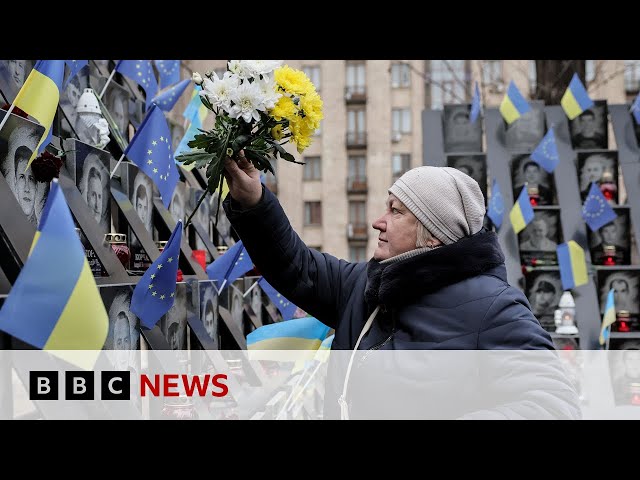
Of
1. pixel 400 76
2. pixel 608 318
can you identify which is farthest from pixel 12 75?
pixel 400 76

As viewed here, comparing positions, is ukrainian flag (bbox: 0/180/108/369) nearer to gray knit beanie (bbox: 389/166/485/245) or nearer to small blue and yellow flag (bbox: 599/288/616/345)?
gray knit beanie (bbox: 389/166/485/245)

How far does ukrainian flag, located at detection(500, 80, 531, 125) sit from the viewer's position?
8.09m

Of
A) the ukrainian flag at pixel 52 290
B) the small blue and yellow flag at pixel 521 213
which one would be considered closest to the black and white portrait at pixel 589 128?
the small blue and yellow flag at pixel 521 213

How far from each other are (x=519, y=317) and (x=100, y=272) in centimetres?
170

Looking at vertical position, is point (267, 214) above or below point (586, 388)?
above

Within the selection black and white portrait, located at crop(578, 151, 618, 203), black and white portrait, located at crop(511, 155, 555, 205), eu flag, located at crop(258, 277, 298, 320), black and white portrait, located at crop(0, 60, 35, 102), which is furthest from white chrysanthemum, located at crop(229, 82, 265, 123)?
black and white portrait, located at crop(578, 151, 618, 203)

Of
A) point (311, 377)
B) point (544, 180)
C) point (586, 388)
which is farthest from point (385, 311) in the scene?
point (544, 180)

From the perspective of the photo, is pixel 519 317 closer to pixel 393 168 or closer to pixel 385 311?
pixel 385 311

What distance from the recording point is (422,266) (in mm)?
2094

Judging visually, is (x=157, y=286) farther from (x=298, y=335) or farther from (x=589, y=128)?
(x=589, y=128)

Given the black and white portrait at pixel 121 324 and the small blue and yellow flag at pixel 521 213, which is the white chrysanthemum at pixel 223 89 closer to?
the black and white portrait at pixel 121 324

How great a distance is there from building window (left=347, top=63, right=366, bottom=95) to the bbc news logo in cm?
2856

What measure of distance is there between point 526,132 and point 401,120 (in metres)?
22.8

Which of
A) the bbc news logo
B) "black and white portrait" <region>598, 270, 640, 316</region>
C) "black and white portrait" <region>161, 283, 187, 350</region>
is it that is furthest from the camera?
"black and white portrait" <region>598, 270, 640, 316</region>
